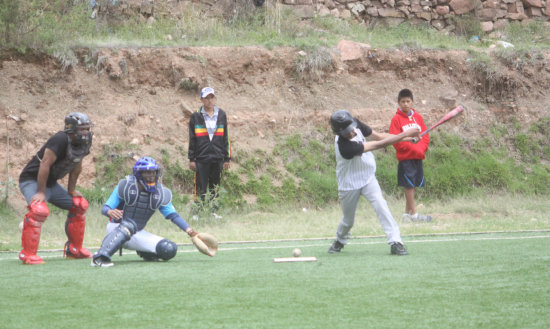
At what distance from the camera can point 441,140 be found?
16625mm

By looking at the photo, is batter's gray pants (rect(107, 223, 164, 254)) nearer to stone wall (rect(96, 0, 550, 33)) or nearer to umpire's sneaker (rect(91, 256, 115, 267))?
umpire's sneaker (rect(91, 256, 115, 267))

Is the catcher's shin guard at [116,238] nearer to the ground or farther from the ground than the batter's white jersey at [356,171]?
nearer to the ground

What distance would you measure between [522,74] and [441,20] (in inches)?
139

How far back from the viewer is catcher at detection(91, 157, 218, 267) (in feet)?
25.2

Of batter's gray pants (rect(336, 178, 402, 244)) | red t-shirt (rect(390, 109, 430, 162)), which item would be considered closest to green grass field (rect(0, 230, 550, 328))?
batter's gray pants (rect(336, 178, 402, 244))

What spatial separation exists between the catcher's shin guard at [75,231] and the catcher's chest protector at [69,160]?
18.8 inches

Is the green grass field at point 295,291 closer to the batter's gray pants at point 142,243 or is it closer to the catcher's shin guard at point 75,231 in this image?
the batter's gray pants at point 142,243

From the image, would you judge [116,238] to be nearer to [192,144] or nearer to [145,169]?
[145,169]

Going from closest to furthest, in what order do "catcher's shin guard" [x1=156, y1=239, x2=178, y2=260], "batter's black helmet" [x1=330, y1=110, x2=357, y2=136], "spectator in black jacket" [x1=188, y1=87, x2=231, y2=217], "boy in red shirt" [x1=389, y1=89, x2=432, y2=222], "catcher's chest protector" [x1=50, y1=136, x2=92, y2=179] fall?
"batter's black helmet" [x1=330, y1=110, x2=357, y2=136], "catcher's shin guard" [x1=156, y1=239, x2=178, y2=260], "catcher's chest protector" [x1=50, y1=136, x2=92, y2=179], "boy in red shirt" [x1=389, y1=89, x2=432, y2=222], "spectator in black jacket" [x1=188, y1=87, x2=231, y2=217]

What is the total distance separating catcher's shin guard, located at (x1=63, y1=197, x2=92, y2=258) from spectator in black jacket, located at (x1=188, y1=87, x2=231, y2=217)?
3.97 metres

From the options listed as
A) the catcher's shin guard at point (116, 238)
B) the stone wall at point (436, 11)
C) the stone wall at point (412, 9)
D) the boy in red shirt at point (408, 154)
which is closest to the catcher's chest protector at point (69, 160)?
the catcher's shin guard at point (116, 238)

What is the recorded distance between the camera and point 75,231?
8586 millimetres

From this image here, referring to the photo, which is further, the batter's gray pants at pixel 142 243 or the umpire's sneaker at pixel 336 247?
the umpire's sneaker at pixel 336 247

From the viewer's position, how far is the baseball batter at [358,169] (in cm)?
774
